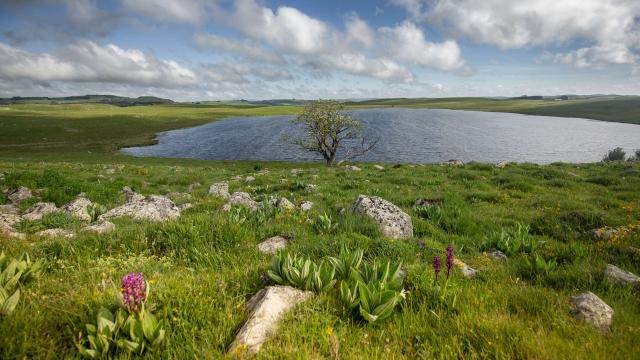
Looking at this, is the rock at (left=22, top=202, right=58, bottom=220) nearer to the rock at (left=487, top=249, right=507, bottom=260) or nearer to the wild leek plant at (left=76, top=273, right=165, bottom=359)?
the wild leek plant at (left=76, top=273, right=165, bottom=359)

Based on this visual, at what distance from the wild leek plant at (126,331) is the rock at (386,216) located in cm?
563

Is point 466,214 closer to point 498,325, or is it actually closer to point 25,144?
point 498,325

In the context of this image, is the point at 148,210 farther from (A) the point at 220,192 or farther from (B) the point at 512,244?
(B) the point at 512,244

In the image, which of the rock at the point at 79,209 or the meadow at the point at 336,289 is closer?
the meadow at the point at 336,289

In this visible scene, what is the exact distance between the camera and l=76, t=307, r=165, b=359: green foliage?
112 inches

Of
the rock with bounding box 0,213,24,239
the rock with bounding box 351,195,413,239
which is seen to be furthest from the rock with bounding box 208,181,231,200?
the rock with bounding box 351,195,413,239

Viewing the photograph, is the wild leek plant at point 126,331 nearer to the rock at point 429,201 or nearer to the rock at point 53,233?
the rock at point 53,233

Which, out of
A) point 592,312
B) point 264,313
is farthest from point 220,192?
point 592,312

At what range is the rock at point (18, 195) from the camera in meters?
11.6

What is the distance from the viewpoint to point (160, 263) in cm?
506

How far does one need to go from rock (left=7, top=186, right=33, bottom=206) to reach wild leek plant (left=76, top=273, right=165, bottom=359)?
11.9 m

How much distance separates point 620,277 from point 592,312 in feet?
6.50

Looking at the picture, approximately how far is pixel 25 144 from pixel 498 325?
359 feet

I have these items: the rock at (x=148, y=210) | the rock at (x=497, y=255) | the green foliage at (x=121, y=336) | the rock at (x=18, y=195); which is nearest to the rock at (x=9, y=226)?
the rock at (x=148, y=210)
